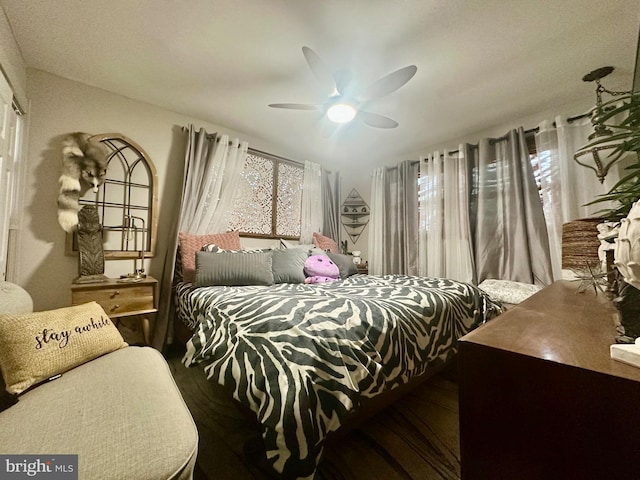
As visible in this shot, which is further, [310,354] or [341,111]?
[341,111]

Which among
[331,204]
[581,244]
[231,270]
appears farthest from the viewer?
[331,204]

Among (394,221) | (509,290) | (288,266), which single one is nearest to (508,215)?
(509,290)

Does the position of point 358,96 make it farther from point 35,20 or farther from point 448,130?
point 35,20

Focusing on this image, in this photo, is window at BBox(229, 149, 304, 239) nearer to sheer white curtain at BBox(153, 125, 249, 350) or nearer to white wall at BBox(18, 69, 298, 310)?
sheer white curtain at BBox(153, 125, 249, 350)

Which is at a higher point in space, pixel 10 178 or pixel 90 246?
pixel 10 178

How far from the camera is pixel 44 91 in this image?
1976 mm

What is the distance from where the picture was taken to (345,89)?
1.80 meters

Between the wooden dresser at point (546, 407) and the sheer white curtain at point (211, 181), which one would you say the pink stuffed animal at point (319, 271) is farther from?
the wooden dresser at point (546, 407)

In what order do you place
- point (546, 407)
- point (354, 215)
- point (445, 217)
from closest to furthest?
point (546, 407)
point (445, 217)
point (354, 215)

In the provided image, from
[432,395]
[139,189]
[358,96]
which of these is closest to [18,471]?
[432,395]

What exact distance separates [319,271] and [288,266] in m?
0.32

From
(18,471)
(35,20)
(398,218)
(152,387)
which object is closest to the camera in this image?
(18,471)

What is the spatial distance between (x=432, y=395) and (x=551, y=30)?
2503 mm

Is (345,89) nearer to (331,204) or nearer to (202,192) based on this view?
(202,192)
